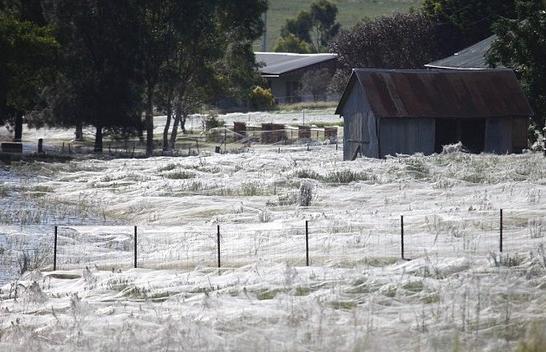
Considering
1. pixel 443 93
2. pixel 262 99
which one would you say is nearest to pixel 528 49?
pixel 443 93

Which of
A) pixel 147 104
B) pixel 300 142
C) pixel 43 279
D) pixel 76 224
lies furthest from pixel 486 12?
pixel 43 279

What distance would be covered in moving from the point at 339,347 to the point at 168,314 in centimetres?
270

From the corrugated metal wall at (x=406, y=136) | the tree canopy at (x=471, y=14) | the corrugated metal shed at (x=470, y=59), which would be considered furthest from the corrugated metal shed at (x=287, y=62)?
the corrugated metal wall at (x=406, y=136)

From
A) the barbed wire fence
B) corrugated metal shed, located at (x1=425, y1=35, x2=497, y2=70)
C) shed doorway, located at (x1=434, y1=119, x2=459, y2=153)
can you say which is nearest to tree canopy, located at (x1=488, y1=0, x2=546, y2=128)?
shed doorway, located at (x1=434, y1=119, x2=459, y2=153)

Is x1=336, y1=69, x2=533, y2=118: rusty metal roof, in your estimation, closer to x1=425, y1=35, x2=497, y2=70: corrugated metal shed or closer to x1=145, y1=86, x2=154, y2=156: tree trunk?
x1=425, y1=35, x2=497, y2=70: corrugated metal shed

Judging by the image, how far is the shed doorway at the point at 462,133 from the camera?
4209 cm

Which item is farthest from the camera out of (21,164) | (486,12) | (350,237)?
(486,12)

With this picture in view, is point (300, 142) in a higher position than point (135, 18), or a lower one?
lower

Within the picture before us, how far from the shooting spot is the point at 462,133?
1682 inches

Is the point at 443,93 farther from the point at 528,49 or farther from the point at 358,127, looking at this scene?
the point at 528,49

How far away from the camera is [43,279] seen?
17.7 meters

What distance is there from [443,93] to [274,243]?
2359cm

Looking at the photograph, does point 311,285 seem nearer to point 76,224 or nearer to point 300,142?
point 76,224

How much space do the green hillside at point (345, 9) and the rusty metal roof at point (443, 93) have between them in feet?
349
